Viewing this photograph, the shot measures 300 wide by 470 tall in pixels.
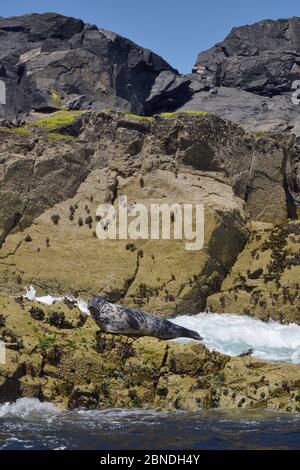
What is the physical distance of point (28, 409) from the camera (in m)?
17.7

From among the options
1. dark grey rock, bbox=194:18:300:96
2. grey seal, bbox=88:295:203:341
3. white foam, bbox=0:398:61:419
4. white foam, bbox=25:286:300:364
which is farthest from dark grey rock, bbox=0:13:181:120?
white foam, bbox=0:398:61:419

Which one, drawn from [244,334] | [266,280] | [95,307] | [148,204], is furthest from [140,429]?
[148,204]

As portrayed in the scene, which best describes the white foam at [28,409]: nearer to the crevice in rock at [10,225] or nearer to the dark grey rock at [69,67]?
the crevice in rock at [10,225]

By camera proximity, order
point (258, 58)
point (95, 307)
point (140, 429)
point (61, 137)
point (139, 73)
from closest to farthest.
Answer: point (140, 429)
point (95, 307)
point (61, 137)
point (139, 73)
point (258, 58)

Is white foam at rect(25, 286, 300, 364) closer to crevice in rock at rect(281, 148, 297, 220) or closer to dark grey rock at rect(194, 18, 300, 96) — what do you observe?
crevice in rock at rect(281, 148, 297, 220)

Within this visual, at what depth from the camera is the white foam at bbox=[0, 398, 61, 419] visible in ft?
56.0

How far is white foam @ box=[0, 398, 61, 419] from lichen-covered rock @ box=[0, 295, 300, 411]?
0.93 ft

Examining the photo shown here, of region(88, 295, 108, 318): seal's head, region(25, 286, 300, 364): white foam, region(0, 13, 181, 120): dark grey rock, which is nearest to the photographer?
region(88, 295, 108, 318): seal's head

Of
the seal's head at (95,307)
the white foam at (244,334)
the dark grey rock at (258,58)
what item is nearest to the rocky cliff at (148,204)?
the seal's head at (95,307)

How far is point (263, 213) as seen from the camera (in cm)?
4234

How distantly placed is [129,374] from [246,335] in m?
10.5

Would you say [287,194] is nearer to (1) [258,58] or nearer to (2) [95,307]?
(2) [95,307]

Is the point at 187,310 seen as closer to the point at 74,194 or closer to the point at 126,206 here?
the point at 126,206

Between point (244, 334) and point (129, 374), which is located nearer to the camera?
point (129, 374)
